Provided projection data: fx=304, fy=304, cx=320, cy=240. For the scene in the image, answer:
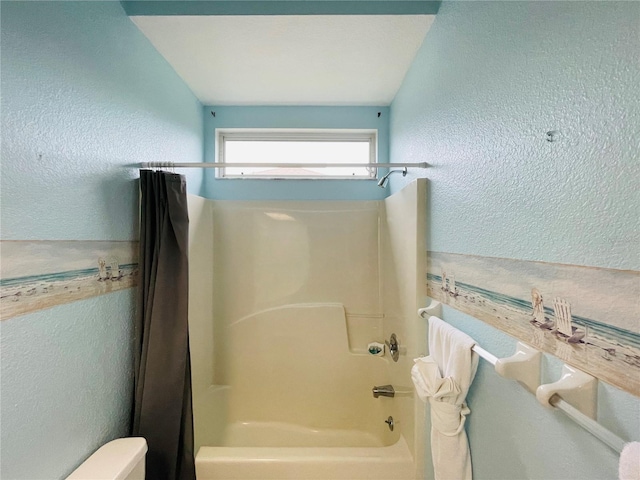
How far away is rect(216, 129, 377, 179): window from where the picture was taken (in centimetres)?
233

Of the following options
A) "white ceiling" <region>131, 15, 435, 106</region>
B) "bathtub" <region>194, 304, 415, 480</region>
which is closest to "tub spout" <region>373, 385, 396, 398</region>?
"bathtub" <region>194, 304, 415, 480</region>

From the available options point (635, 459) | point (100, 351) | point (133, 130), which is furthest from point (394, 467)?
point (133, 130)

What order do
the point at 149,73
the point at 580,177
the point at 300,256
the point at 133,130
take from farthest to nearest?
the point at 300,256
the point at 149,73
the point at 133,130
the point at 580,177

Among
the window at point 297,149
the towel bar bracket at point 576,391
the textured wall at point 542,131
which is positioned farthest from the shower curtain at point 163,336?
the towel bar bracket at point 576,391

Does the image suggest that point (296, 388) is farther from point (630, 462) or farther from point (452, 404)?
point (630, 462)

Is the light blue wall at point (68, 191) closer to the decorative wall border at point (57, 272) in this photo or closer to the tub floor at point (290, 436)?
the decorative wall border at point (57, 272)

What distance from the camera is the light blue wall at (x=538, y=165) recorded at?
483mm

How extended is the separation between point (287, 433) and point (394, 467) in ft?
2.96

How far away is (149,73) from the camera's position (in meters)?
1.46

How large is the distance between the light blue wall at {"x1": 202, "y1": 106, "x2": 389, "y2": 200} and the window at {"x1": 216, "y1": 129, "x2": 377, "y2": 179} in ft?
0.18

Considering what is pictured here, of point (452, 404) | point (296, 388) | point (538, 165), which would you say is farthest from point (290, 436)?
point (538, 165)

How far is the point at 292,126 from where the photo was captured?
7.46 feet

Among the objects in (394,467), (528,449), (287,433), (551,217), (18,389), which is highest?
(551,217)

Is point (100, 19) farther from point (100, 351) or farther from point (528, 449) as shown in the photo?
point (528, 449)
